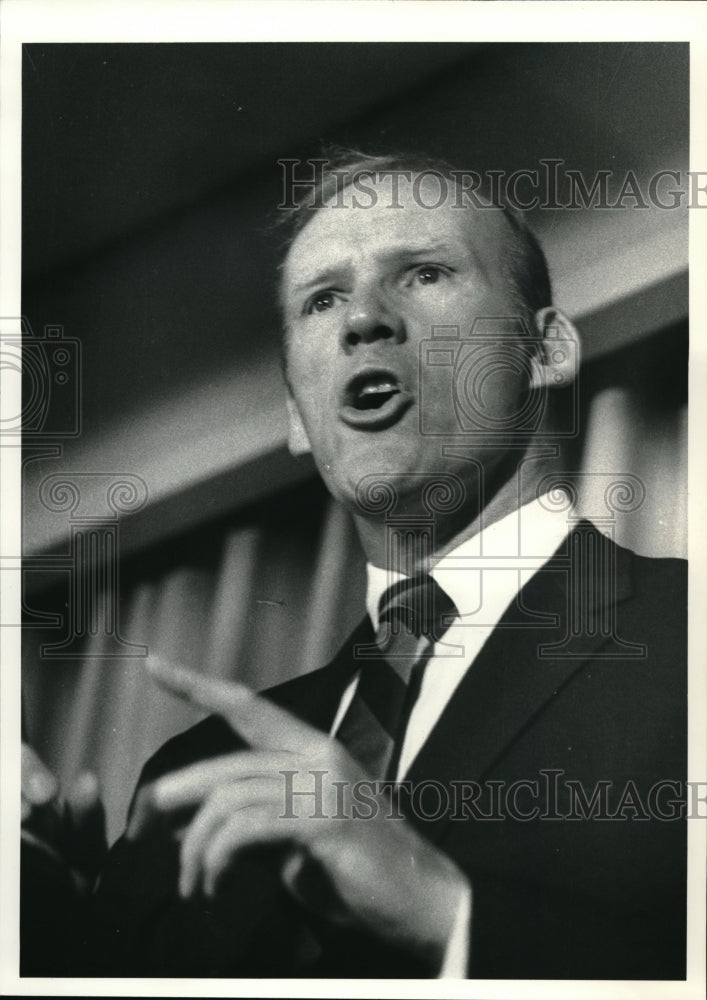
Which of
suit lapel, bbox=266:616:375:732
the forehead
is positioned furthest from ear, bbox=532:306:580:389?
suit lapel, bbox=266:616:375:732

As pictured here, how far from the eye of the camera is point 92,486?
1994 mm

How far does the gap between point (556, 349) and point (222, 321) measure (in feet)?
2.17

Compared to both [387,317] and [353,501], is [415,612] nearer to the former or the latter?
[353,501]

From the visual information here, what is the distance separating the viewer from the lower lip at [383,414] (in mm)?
1969

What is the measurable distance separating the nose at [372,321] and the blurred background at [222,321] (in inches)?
6.5

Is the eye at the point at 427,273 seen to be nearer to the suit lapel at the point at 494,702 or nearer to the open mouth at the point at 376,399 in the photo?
the open mouth at the point at 376,399

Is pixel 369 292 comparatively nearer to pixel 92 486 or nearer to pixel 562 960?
pixel 92 486

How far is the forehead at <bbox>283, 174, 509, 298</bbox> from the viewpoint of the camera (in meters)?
1.97

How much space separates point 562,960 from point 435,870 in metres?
0.31

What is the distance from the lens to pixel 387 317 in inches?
77.2
